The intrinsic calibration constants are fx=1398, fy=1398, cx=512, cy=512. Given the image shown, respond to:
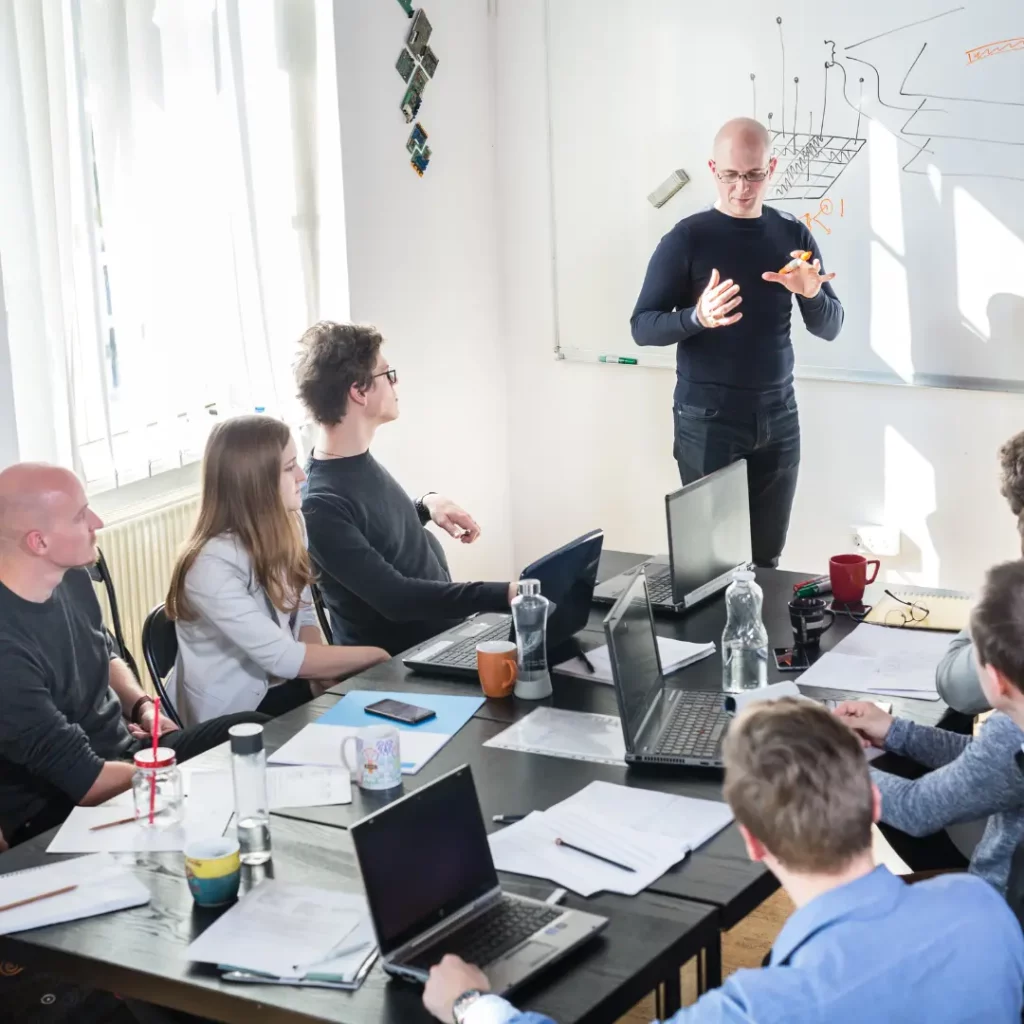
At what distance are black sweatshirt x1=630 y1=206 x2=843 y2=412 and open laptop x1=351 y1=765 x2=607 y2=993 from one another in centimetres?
251

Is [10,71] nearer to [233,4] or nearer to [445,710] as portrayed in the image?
[233,4]

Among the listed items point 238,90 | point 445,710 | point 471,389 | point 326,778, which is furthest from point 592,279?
point 326,778

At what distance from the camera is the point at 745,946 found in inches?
121

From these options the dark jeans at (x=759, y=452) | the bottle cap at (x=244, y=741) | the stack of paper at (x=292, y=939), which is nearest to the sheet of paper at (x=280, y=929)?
the stack of paper at (x=292, y=939)

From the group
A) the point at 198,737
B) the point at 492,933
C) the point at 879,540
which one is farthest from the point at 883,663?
the point at 879,540

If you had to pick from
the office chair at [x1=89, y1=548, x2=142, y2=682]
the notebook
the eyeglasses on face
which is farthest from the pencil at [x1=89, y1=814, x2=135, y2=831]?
the eyeglasses on face

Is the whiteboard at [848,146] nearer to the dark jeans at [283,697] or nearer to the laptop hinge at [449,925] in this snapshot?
the dark jeans at [283,697]

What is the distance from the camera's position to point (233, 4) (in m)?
4.13

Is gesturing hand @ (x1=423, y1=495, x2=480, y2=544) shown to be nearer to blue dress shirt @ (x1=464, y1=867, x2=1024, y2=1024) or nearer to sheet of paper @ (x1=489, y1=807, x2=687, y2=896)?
sheet of paper @ (x1=489, y1=807, x2=687, y2=896)

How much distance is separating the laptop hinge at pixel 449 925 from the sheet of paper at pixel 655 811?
293 millimetres

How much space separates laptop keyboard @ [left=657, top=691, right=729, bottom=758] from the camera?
2.37 m

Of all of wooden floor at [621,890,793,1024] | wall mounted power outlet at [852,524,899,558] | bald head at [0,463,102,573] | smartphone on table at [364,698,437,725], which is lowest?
wooden floor at [621,890,793,1024]

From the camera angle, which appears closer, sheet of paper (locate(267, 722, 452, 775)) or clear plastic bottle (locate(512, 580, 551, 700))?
sheet of paper (locate(267, 722, 452, 775))

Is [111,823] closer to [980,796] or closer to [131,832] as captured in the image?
[131,832]
